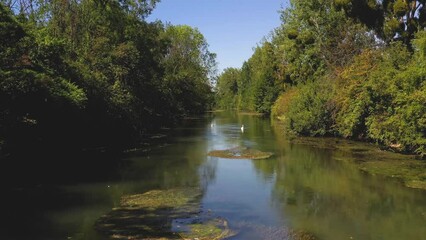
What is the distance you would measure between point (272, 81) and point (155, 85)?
40.1 m

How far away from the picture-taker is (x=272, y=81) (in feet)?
290

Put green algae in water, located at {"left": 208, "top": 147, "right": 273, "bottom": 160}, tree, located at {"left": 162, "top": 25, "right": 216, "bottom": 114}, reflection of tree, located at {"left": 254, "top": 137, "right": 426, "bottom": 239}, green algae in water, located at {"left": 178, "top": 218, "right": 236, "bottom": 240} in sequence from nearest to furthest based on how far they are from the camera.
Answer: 1. green algae in water, located at {"left": 178, "top": 218, "right": 236, "bottom": 240}
2. reflection of tree, located at {"left": 254, "top": 137, "right": 426, "bottom": 239}
3. green algae in water, located at {"left": 208, "top": 147, "right": 273, "bottom": 160}
4. tree, located at {"left": 162, "top": 25, "right": 216, "bottom": 114}

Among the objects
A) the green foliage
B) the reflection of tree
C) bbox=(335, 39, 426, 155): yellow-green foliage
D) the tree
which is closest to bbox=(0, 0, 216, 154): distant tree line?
the tree

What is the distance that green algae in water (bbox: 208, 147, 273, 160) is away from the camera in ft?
95.6

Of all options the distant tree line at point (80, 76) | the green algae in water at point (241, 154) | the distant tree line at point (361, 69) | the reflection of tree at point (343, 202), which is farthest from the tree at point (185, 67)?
the reflection of tree at point (343, 202)

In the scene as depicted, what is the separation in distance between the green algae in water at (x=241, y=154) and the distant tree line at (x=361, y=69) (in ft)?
25.4

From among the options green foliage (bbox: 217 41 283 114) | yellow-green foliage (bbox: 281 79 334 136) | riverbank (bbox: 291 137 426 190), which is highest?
green foliage (bbox: 217 41 283 114)

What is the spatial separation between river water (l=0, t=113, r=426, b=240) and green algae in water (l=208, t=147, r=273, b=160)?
4.39 ft

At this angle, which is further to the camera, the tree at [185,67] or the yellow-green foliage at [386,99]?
the tree at [185,67]

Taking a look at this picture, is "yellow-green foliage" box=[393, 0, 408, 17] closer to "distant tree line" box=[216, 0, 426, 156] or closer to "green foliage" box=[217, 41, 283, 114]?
"distant tree line" box=[216, 0, 426, 156]

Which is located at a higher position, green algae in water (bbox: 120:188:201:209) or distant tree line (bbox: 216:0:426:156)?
distant tree line (bbox: 216:0:426:156)

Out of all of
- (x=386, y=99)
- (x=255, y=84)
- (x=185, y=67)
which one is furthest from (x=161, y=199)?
(x=255, y=84)

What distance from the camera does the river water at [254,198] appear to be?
45.8 feet

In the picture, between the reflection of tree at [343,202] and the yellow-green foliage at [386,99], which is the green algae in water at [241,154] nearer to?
the reflection of tree at [343,202]
